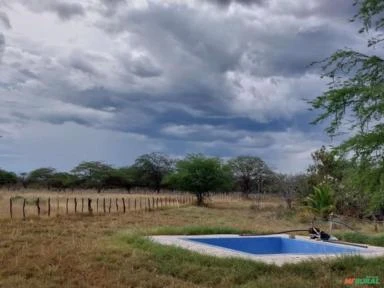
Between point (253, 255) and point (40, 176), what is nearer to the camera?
point (253, 255)

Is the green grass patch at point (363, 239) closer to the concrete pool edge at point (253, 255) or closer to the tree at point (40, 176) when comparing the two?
the concrete pool edge at point (253, 255)

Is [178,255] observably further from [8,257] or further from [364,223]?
[364,223]

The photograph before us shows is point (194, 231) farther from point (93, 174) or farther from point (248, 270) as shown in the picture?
point (93, 174)

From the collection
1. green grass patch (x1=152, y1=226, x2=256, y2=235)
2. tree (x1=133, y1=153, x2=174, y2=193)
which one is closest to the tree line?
tree (x1=133, y1=153, x2=174, y2=193)

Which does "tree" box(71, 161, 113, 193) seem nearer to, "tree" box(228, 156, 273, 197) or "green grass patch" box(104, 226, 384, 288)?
"tree" box(228, 156, 273, 197)

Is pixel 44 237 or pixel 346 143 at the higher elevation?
pixel 346 143

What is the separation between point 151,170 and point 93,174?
6.96 m

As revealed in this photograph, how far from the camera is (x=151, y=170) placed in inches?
2562

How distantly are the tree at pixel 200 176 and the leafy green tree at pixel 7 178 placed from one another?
28.5 meters

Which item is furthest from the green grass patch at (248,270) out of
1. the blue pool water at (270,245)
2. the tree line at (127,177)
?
the tree line at (127,177)

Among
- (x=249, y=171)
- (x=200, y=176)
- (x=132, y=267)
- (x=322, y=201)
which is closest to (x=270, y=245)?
(x=132, y=267)

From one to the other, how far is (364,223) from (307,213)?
2.80 meters

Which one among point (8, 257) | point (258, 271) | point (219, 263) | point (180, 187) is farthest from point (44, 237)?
point (180, 187)

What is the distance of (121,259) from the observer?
11.0m
